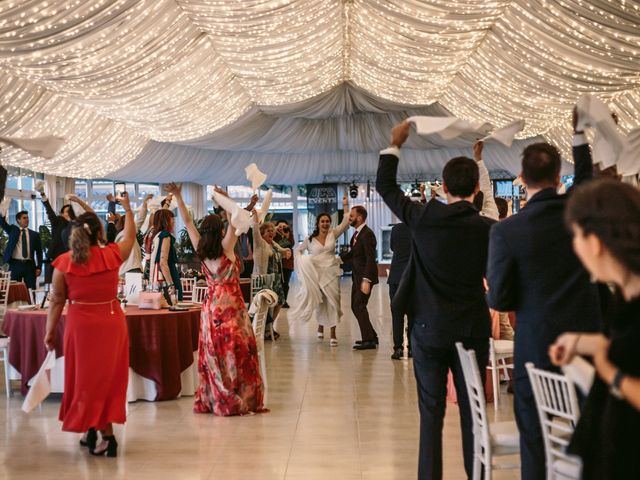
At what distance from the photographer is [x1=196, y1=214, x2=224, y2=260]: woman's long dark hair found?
262 inches

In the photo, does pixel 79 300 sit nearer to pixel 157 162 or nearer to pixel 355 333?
pixel 355 333

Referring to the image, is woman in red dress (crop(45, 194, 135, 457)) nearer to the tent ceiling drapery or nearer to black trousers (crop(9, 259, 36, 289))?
the tent ceiling drapery

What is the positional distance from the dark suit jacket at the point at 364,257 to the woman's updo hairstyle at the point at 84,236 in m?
5.19

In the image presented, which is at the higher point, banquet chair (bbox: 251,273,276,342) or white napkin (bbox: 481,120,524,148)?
white napkin (bbox: 481,120,524,148)

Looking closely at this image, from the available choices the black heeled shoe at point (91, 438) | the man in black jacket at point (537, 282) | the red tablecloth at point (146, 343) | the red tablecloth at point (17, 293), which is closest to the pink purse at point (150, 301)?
the red tablecloth at point (146, 343)

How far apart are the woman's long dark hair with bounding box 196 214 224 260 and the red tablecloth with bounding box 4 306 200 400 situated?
0.98m

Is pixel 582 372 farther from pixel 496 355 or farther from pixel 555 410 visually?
pixel 496 355

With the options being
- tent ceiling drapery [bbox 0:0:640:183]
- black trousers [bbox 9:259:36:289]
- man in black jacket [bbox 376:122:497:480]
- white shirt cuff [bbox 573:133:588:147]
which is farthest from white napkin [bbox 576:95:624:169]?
black trousers [bbox 9:259:36:289]

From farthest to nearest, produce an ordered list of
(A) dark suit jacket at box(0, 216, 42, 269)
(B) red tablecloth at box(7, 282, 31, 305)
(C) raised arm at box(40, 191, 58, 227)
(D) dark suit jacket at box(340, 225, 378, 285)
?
(A) dark suit jacket at box(0, 216, 42, 269)
(B) red tablecloth at box(7, 282, 31, 305)
(C) raised arm at box(40, 191, 58, 227)
(D) dark suit jacket at box(340, 225, 378, 285)

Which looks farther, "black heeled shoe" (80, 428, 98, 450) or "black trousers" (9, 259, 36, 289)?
"black trousers" (9, 259, 36, 289)

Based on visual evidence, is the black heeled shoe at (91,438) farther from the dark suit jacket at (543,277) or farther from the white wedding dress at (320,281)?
the white wedding dress at (320,281)

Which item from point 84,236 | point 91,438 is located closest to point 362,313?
point 91,438

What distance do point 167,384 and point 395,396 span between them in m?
1.93

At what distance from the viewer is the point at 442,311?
4066 mm
